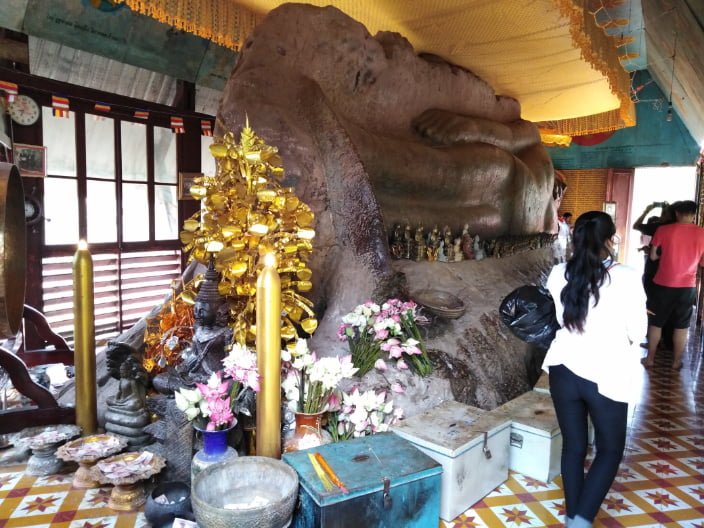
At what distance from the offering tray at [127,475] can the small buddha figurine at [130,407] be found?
0.56ft

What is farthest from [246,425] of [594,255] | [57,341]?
[57,341]

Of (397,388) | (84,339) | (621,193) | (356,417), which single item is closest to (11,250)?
(84,339)

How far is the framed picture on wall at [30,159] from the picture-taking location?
4802 millimetres

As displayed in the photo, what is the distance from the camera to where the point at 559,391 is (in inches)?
72.7

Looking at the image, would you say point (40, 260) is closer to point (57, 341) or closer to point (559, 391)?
point (57, 341)

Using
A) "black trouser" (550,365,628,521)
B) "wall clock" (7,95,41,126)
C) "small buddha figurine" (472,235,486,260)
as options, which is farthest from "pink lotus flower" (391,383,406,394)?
"wall clock" (7,95,41,126)

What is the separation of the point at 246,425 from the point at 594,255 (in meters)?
1.43

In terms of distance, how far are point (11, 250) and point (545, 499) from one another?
2.26 metres

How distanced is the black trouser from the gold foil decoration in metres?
1.09

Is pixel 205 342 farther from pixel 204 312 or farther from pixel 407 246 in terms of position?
pixel 407 246

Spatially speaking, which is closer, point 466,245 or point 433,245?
point 433,245

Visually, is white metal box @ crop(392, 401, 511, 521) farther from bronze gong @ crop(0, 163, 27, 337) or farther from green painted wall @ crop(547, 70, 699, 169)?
green painted wall @ crop(547, 70, 699, 169)

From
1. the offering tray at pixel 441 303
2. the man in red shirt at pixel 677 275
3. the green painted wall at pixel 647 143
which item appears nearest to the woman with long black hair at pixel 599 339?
the offering tray at pixel 441 303

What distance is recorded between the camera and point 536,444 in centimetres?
230
